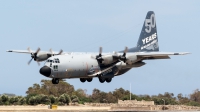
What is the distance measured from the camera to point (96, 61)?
78.4 metres

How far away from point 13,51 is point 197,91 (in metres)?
73.1

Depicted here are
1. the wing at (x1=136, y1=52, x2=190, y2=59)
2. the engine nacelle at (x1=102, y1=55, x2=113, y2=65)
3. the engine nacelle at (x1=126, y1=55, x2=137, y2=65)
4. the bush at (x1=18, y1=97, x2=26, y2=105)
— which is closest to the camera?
the wing at (x1=136, y1=52, x2=190, y2=59)

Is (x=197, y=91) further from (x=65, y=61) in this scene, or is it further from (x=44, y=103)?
A: (x=65, y=61)

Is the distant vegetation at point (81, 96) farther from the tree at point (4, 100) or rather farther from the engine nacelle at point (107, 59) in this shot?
the engine nacelle at point (107, 59)

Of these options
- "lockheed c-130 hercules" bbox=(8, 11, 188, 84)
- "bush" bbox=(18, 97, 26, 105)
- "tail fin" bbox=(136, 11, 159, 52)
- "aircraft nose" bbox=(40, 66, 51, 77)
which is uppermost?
"tail fin" bbox=(136, 11, 159, 52)

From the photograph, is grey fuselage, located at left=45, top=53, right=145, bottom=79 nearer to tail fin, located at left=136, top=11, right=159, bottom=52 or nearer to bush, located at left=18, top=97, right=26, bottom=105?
tail fin, located at left=136, top=11, right=159, bottom=52

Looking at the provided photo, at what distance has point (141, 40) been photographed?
8662 centimetres

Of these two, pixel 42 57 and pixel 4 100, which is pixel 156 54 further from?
pixel 4 100

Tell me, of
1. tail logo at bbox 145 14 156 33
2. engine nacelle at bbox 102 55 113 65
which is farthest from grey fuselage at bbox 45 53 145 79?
tail logo at bbox 145 14 156 33

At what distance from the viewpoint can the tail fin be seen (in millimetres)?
86363

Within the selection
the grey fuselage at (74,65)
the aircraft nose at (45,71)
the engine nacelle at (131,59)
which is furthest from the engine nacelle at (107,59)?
the aircraft nose at (45,71)

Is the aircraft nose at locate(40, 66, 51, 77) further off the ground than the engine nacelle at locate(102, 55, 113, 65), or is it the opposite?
the engine nacelle at locate(102, 55, 113, 65)

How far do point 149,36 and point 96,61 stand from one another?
13240 millimetres

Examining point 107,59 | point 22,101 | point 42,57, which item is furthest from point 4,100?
point 107,59
